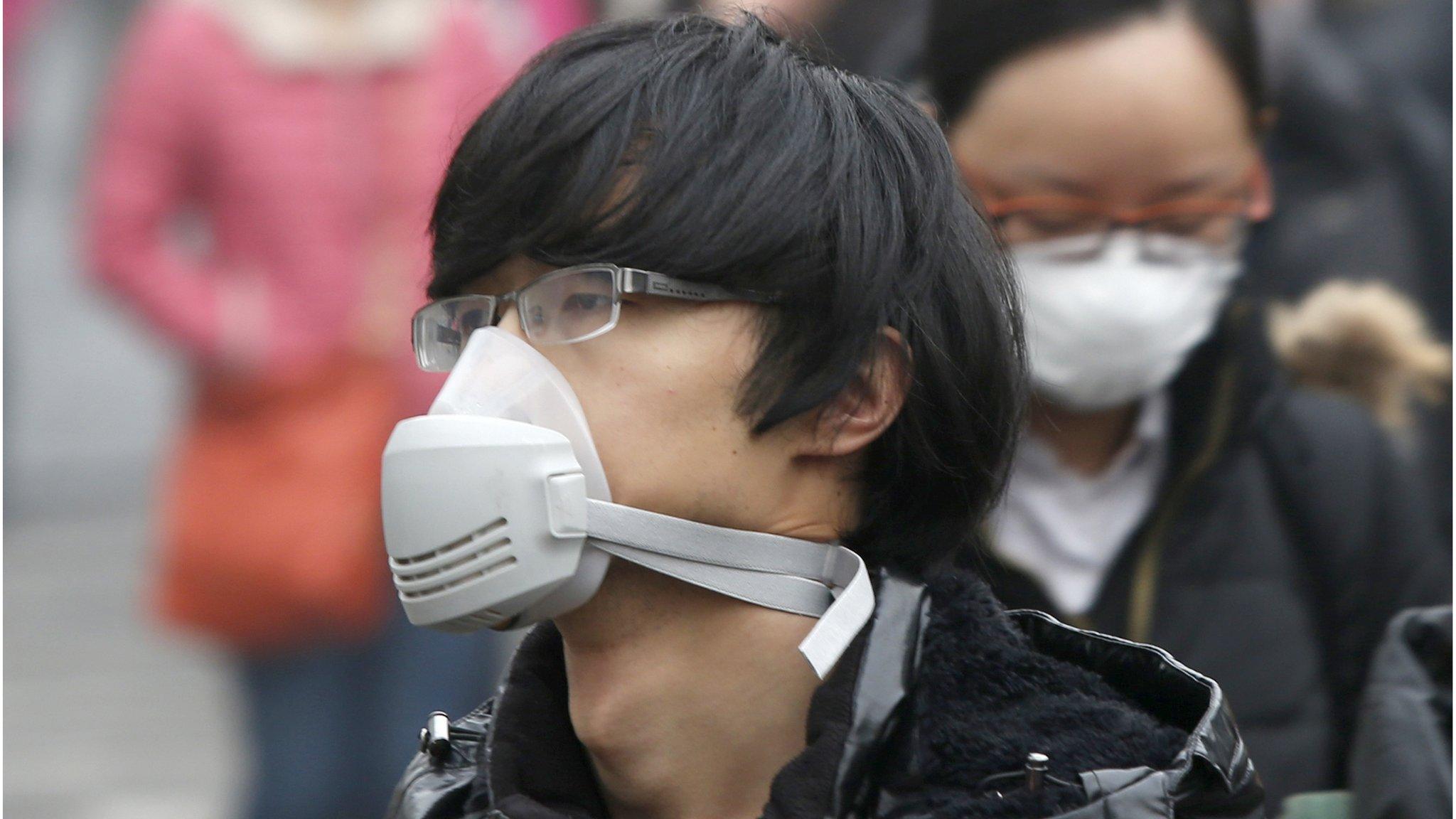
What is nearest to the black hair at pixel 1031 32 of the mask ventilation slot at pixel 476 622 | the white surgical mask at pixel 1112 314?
the white surgical mask at pixel 1112 314

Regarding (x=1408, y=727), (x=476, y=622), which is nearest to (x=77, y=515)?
(x=476, y=622)

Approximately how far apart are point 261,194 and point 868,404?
8.96 feet

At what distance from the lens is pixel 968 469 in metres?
2.08

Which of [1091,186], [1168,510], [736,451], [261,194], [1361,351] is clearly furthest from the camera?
[261,194]

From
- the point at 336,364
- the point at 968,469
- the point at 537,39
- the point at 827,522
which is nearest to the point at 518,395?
the point at 827,522

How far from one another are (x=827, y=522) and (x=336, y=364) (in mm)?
2656

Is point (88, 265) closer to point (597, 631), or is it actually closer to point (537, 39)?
point (537, 39)

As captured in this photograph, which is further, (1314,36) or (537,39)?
(537,39)

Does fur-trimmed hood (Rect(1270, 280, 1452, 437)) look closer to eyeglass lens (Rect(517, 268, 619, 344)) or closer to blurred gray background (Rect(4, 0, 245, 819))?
eyeglass lens (Rect(517, 268, 619, 344))

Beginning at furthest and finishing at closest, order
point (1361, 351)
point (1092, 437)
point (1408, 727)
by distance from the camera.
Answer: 1. point (1361, 351)
2. point (1092, 437)
3. point (1408, 727)

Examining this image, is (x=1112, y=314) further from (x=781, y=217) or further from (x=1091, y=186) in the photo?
(x=781, y=217)

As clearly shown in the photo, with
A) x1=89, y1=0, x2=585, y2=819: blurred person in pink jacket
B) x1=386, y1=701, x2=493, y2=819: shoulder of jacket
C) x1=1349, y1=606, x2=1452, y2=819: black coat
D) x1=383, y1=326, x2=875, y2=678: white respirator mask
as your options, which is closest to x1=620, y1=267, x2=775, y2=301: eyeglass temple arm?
x1=383, y1=326, x2=875, y2=678: white respirator mask

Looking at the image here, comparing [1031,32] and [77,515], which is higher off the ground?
[1031,32]

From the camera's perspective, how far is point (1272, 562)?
11.0 ft
